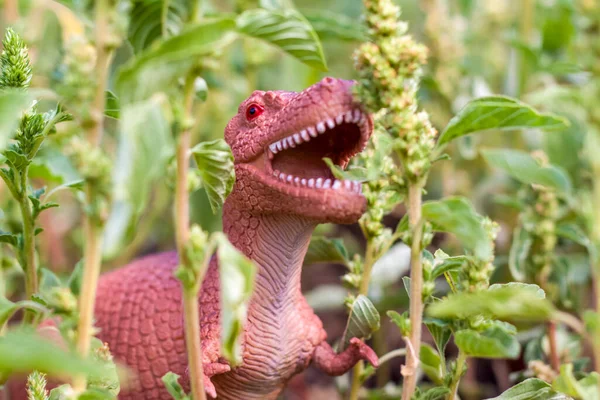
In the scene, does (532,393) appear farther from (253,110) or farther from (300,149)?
(253,110)

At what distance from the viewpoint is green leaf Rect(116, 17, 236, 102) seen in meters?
0.86

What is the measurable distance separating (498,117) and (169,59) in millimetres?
466

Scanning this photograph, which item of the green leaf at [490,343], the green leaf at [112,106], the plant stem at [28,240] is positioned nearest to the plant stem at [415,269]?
the green leaf at [490,343]

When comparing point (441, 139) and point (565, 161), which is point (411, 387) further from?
point (565, 161)

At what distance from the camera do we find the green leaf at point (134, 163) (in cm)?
82

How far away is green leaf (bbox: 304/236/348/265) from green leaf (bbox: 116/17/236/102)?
65 centimetres

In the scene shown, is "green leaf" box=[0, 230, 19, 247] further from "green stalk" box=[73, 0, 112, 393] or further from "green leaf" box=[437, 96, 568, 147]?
"green leaf" box=[437, 96, 568, 147]

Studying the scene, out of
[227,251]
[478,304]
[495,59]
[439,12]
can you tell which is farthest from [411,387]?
[495,59]

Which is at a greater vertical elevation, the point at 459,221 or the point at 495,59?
the point at 495,59

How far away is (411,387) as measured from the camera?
1.16m

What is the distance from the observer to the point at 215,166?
1.07m

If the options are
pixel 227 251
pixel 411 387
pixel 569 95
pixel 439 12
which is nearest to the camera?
pixel 227 251

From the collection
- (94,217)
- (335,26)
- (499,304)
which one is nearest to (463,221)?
(499,304)

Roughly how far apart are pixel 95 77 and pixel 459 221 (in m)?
0.50
